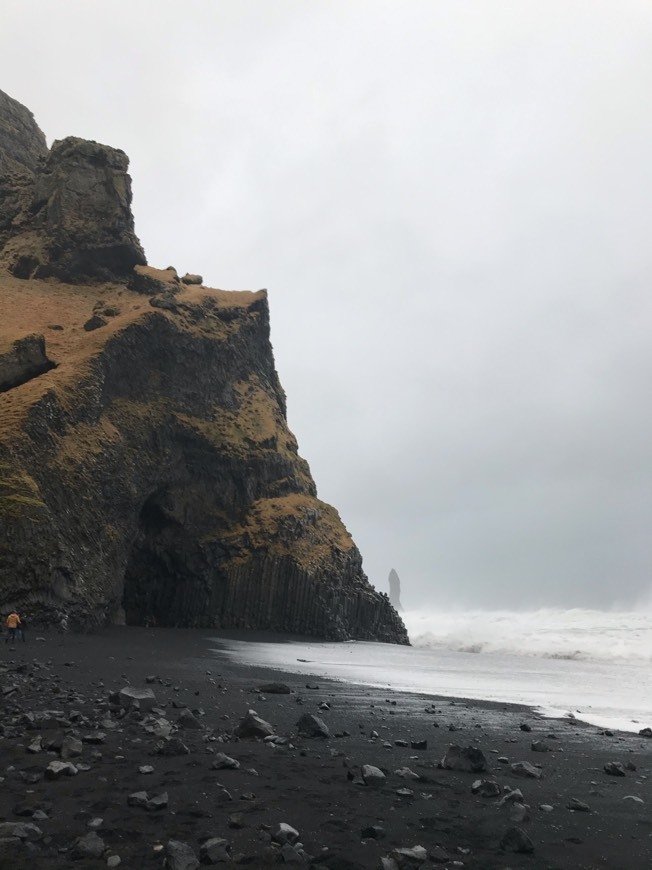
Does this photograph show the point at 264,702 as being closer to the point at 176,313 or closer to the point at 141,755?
the point at 141,755

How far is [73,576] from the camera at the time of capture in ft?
139

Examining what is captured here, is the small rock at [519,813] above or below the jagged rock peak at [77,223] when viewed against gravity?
below

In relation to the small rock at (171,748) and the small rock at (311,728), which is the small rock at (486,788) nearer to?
the small rock at (311,728)

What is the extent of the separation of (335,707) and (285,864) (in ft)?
42.8

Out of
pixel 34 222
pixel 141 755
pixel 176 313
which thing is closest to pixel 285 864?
pixel 141 755

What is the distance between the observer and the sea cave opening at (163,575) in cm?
6391

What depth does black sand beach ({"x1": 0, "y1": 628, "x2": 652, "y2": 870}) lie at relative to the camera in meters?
6.71

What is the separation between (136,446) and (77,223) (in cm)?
4229

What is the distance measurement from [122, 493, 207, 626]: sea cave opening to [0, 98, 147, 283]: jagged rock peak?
37454 mm

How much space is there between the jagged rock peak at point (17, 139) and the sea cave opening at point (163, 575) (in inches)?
3004

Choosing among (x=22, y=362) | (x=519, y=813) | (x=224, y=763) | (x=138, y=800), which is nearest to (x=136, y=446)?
(x=22, y=362)

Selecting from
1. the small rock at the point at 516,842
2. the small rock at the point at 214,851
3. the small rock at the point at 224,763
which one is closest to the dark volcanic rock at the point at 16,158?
the small rock at the point at 224,763

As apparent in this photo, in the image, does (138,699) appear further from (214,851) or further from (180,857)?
(180,857)

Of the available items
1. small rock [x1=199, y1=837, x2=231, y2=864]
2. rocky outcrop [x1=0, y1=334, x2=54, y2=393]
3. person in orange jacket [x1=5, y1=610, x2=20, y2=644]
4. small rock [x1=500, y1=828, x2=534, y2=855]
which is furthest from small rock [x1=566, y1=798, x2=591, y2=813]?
rocky outcrop [x1=0, y1=334, x2=54, y2=393]
